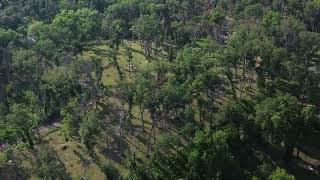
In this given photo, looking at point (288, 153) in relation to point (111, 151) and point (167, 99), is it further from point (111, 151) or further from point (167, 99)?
point (111, 151)

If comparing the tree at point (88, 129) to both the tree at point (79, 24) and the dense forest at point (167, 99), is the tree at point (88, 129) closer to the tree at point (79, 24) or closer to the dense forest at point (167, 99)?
the dense forest at point (167, 99)

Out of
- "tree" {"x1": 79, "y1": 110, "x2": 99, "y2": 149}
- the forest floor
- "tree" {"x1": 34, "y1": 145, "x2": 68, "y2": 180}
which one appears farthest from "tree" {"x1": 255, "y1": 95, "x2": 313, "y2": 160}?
"tree" {"x1": 34, "y1": 145, "x2": 68, "y2": 180}

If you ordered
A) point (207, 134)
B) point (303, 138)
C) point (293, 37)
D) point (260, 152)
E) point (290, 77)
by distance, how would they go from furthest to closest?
point (293, 37) < point (290, 77) < point (260, 152) < point (303, 138) < point (207, 134)

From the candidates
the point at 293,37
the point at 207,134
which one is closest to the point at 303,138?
the point at 207,134

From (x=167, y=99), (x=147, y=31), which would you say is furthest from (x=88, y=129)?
(x=147, y=31)

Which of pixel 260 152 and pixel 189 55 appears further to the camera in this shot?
pixel 189 55

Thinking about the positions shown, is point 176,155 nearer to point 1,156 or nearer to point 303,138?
point 303,138

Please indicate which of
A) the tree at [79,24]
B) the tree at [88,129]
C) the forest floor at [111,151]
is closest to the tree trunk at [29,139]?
the forest floor at [111,151]

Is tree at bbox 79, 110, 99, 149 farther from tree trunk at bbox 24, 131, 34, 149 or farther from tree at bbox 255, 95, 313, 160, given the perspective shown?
tree at bbox 255, 95, 313, 160

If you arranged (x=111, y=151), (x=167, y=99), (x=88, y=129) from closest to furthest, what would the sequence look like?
(x=88, y=129) → (x=167, y=99) → (x=111, y=151)
